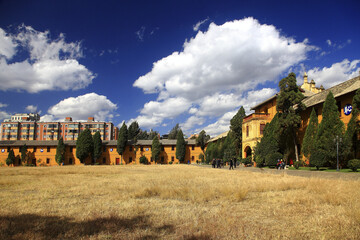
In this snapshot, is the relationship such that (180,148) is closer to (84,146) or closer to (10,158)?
(84,146)

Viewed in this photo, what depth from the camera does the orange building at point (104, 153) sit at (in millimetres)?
53688

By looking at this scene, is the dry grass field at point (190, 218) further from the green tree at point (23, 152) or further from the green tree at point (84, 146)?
the green tree at point (23, 152)

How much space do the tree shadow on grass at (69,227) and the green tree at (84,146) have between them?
5016 centimetres

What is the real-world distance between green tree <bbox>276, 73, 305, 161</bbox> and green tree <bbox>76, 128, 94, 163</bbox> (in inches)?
1622

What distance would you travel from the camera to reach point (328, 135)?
22.4m

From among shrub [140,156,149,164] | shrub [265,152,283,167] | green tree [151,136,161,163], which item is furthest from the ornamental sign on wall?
shrub [140,156,149,164]

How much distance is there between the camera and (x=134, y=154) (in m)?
57.1

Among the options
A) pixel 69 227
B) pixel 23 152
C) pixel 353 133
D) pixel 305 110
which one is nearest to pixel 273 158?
pixel 305 110

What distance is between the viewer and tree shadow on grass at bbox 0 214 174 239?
13.2 feet

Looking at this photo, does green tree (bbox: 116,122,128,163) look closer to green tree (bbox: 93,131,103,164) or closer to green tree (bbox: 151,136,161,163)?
green tree (bbox: 93,131,103,164)

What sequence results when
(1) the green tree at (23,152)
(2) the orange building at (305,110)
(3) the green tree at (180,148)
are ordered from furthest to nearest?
(3) the green tree at (180,148)
(1) the green tree at (23,152)
(2) the orange building at (305,110)

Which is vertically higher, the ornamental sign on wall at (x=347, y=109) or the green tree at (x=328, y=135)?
the ornamental sign on wall at (x=347, y=109)

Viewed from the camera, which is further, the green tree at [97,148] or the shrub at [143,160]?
the shrub at [143,160]

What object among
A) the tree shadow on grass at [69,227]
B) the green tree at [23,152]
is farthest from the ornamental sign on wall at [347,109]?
the green tree at [23,152]
